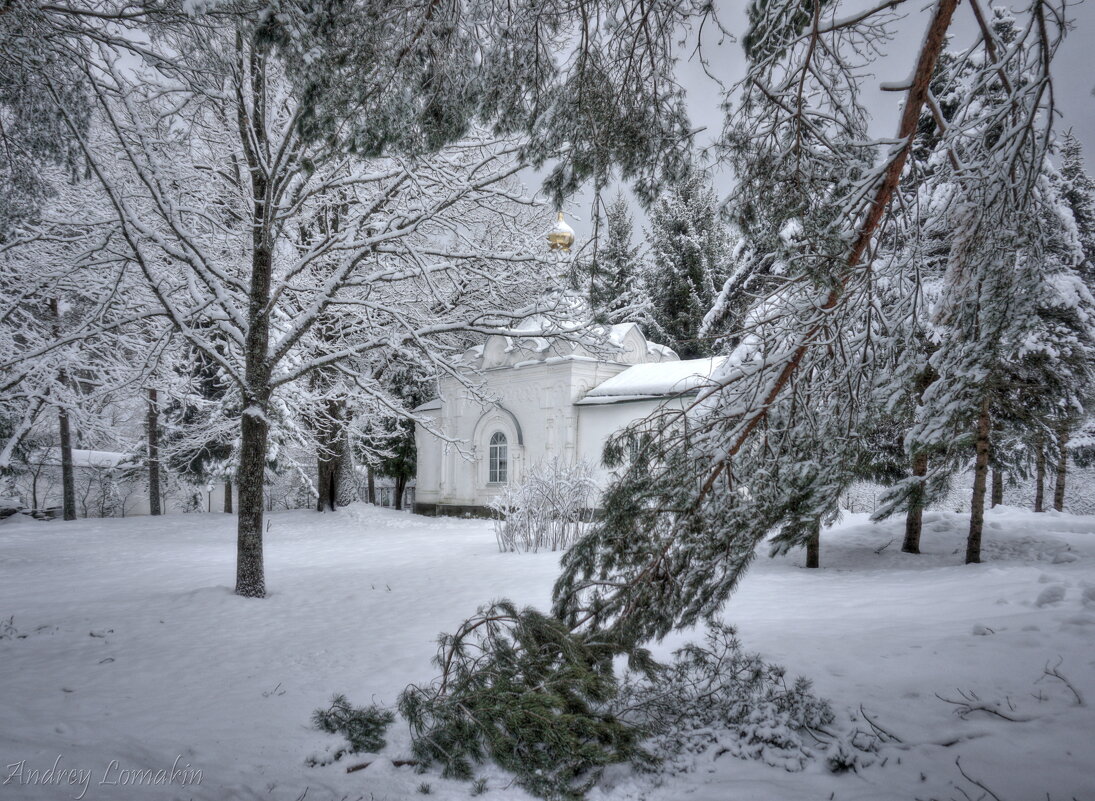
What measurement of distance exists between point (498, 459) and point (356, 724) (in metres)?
15.5

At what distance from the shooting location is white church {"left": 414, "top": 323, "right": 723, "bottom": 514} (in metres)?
17.0

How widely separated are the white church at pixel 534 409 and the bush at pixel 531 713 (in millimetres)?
11254

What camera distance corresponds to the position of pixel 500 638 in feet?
13.5

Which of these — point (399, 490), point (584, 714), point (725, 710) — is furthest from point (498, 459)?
point (584, 714)

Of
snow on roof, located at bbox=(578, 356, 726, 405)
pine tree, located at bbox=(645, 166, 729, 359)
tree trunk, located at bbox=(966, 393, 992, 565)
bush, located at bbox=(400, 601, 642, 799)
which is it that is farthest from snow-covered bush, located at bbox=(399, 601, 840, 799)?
pine tree, located at bbox=(645, 166, 729, 359)

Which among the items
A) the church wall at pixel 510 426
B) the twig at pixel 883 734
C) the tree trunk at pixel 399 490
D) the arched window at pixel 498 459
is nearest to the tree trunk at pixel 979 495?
the twig at pixel 883 734

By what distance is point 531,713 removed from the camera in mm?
3414

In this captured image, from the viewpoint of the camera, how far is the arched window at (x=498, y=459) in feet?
63.4

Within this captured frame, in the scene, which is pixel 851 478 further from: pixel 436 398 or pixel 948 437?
pixel 436 398

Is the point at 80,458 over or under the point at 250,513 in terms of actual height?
under

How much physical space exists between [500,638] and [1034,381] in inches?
297

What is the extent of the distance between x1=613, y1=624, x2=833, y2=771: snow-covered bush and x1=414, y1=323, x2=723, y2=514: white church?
35.2ft

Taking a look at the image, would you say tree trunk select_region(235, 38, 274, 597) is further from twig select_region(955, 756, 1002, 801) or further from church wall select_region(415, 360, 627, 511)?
church wall select_region(415, 360, 627, 511)
